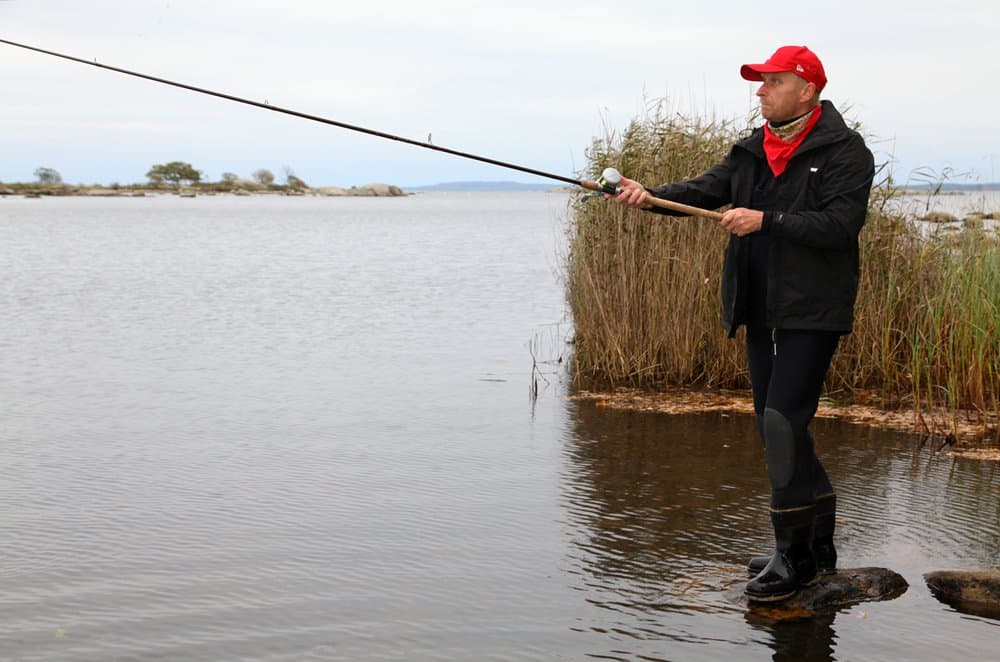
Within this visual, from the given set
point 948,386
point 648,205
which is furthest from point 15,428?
point 948,386

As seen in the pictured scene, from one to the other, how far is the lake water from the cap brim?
202 centimetres

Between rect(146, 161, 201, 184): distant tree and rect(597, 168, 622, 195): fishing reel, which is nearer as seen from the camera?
rect(597, 168, 622, 195): fishing reel

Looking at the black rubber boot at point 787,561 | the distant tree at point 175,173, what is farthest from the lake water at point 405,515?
the distant tree at point 175,173

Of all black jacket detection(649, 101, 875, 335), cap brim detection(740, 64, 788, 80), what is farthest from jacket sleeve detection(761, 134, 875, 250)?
cap brim detection(740, 64, 788, 80)

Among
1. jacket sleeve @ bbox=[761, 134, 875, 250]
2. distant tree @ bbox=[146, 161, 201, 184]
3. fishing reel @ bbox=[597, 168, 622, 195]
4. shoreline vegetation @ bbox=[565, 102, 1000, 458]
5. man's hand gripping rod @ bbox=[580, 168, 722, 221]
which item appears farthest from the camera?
distant tree @ bbox=[146, 161, 201, 184]

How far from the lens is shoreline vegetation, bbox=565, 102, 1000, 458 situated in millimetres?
7832

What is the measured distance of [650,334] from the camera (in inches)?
354

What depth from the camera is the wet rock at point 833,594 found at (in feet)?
14.3

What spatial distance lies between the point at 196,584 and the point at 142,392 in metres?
4.97

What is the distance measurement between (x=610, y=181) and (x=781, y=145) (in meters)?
0.69

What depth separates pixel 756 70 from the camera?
4.25m

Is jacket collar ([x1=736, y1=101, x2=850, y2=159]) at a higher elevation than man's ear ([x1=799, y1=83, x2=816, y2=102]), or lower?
lower

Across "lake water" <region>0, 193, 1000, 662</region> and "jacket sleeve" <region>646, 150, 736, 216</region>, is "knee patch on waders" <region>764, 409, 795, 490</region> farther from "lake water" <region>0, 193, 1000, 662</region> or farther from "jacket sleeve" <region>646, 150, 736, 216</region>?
"jacket sleeve" <region>646, 150, 736, 216</region>

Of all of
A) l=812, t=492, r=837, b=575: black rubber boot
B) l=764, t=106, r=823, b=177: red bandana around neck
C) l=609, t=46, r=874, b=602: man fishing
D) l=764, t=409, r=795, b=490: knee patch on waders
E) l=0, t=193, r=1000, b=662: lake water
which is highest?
l=764, t=106, r=823, b=177: red bandana around neck
